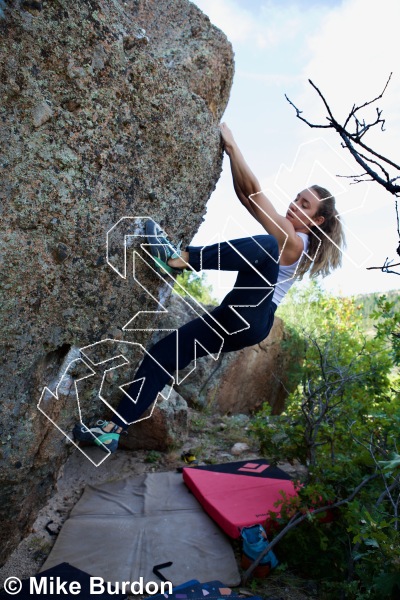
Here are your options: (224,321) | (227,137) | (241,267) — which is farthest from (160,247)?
(227,137)

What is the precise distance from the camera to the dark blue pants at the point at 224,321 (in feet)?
9.46

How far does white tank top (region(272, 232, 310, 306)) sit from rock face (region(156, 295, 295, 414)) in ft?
10.4

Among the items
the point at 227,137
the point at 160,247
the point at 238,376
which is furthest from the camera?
the point at 238,376

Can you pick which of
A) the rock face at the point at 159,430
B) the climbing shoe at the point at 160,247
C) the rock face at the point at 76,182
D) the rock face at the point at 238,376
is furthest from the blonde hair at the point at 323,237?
the rock face at the point at 238,376

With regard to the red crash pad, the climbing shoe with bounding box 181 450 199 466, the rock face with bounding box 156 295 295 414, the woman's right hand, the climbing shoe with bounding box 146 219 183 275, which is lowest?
the climbing shoe with bounding box 181 450 199 466

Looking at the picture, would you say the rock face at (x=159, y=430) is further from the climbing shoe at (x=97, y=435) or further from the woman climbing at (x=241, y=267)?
the climbing shoe at (x=97, y=435)

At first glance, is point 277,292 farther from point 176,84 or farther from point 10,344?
point 10,344

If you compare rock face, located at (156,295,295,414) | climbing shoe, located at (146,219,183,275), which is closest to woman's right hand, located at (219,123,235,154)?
climbing shoe, located at (146,219,183,275)

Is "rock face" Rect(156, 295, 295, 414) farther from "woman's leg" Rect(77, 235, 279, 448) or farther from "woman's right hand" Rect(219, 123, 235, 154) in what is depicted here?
"woman's right hand" Rect(219, 123, 235, 154)

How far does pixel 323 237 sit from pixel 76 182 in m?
1.73

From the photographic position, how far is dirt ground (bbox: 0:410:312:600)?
10.4 ft

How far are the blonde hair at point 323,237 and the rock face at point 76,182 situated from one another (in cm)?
82

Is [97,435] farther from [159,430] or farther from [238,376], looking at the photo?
[238,376]

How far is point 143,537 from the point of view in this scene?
141 inches
